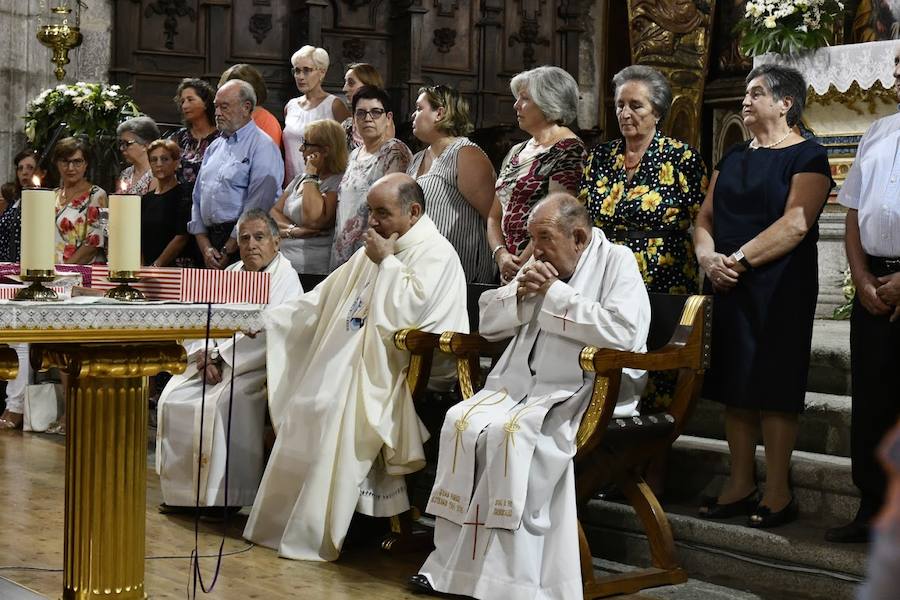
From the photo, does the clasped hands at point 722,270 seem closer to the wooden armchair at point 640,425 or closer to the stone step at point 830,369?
the wooden armchair at point 640,425

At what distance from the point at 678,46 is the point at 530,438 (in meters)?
7.63

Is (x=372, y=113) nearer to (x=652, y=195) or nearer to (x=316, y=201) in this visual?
(x=316, y=201)

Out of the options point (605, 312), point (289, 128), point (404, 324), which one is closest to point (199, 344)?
point (404, 324)

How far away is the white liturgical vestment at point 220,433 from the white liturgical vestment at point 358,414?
39 centimetres

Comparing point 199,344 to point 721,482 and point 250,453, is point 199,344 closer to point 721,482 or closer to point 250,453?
A: point 250,453

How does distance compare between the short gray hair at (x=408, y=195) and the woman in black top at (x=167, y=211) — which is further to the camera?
the woman in black top at (x=167, y=211)

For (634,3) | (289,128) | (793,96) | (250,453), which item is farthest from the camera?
(634,3)

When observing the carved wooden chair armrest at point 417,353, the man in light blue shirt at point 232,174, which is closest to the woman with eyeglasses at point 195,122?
the man in light blue shirt at point 232,174

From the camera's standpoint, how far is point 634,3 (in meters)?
10.6

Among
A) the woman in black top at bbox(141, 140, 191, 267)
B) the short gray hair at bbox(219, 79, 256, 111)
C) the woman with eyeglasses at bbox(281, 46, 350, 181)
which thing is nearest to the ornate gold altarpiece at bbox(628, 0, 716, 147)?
the woman with eyeglasses at bbox(281, 46, 350, 181)

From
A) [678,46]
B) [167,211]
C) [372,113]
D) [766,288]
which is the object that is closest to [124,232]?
[766,288]

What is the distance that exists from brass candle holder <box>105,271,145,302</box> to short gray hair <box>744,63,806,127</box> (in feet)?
6.93

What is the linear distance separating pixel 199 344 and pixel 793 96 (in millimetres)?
2836

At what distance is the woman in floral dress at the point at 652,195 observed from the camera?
170 inches
